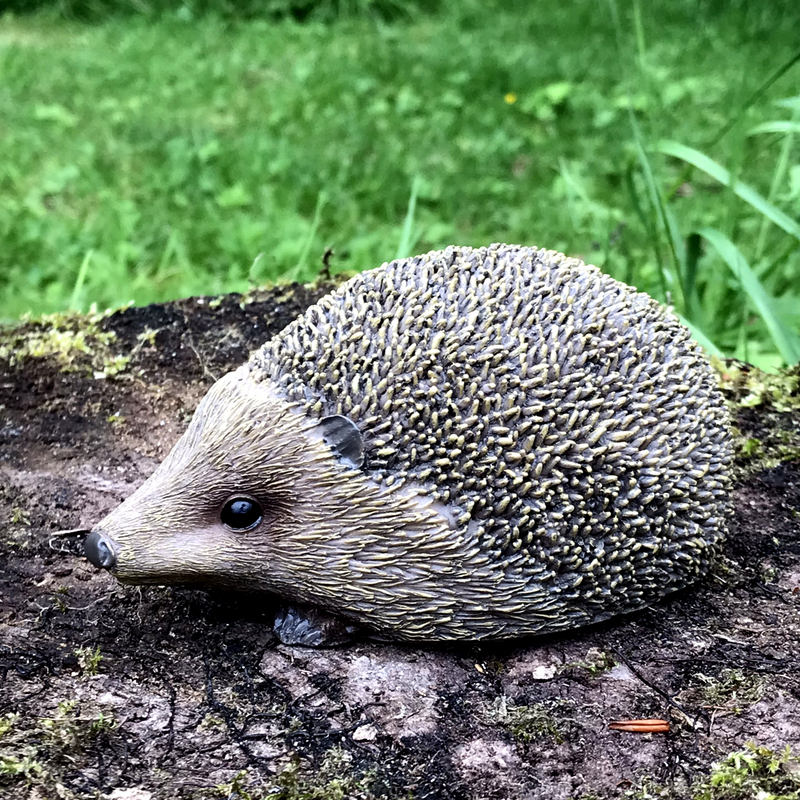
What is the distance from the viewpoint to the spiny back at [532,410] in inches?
94.5

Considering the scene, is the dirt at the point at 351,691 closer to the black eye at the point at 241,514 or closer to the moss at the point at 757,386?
the black eye at the point at 241,514

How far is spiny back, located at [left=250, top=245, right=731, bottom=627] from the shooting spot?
2.40m

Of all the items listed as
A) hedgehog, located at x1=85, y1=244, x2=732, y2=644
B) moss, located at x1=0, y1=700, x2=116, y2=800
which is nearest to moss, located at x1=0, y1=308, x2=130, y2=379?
hedgehog, located at x1=85, y1=244, x2=732, y2=644

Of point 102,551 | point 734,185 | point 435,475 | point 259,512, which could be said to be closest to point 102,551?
point 102,551

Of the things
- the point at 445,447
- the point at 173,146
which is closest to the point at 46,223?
the point at 173,146

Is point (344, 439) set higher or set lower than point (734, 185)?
lower

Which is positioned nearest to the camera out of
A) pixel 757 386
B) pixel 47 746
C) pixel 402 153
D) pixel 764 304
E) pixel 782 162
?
pixel 47 746

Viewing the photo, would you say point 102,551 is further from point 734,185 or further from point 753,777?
point 734,185

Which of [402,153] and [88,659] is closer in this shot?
[88,659]

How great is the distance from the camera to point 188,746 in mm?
2182

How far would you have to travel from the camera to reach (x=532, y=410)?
241cm

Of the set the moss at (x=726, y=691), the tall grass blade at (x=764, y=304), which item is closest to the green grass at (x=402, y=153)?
the tall grass blade at (x=764, y=304)

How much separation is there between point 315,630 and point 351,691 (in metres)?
0.23

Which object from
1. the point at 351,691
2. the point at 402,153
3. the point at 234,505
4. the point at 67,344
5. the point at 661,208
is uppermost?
the point at 661,208
